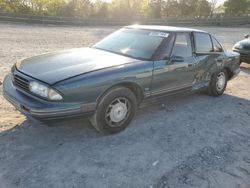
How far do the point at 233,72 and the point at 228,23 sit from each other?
27709mm

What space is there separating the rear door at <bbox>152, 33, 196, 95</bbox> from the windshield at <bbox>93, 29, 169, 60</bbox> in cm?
28

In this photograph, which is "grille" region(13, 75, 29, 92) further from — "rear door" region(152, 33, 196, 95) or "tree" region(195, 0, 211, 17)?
"tree" region(195, 0, 211, 17)

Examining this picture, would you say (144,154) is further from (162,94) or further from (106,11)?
(106,11)

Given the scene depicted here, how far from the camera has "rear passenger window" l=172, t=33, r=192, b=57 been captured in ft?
16.9

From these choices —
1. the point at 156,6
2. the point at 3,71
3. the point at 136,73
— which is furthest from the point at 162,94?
the point at 156,6

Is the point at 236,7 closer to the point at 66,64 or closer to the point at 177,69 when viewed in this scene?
the point at 177,69

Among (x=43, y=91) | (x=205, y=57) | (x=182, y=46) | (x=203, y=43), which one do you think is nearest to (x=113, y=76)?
(x=43, y=91)

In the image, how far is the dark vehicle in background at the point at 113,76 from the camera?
377cm

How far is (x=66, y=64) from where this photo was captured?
4.25 meters

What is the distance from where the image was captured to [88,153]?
12.7 feet

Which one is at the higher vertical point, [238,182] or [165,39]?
[165,39]

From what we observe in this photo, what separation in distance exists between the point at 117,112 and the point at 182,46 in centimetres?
192

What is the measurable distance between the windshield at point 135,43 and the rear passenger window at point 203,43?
36.6 inches

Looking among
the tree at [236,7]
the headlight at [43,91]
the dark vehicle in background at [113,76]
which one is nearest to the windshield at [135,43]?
the dark vehicle in background at [113,76]
